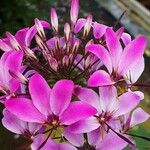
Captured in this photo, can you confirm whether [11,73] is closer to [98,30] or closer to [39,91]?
[39,91]

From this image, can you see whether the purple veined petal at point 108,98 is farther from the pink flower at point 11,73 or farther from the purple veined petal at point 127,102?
the pink flower at point 11,73

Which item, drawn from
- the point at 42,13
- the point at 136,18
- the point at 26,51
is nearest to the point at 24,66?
the point at 26,51

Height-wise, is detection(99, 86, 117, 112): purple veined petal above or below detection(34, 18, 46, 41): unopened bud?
above

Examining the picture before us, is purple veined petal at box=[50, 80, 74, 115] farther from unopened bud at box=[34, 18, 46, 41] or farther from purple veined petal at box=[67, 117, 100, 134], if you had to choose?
unopened bud at box=[34, 18, 46, 41]

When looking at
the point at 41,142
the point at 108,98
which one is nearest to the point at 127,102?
the point at 108,98

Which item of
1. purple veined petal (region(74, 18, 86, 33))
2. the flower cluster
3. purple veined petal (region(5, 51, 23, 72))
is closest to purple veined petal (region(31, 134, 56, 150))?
the flower cluster

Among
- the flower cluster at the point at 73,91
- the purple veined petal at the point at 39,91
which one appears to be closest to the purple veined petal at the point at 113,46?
the flower cluster at the point at 73,91
